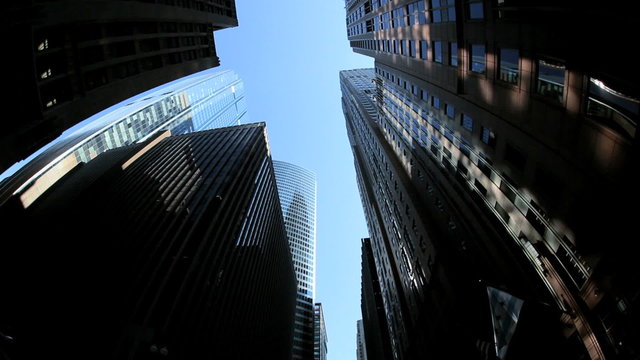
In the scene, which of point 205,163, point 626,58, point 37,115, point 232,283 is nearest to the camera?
point 626,58

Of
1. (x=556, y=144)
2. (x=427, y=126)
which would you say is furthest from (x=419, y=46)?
(x=556, y=144)

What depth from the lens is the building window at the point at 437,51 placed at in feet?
104

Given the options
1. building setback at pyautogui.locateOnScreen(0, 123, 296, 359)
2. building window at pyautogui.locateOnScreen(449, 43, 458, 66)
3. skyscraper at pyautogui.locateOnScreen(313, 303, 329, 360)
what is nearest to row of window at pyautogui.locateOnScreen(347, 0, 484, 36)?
building window at pyautogui.locateOnScreen(449, 43, 458, 66)

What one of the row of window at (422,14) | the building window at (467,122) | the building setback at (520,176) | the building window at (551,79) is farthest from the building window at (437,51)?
the building window at (551,79)

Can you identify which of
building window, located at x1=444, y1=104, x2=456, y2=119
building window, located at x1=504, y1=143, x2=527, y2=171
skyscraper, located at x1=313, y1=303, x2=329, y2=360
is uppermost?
building window, located at x1=444, y1=104, x2=456, y2=119

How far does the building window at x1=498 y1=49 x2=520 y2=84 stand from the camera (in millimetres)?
20422

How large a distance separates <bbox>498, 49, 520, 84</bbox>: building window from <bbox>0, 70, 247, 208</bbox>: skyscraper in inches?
2500

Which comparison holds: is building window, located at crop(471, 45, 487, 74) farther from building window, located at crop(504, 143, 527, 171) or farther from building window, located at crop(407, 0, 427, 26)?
building window, located at crop(407, 0, 427, 26)

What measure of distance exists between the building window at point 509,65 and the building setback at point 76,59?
27994 millimetres

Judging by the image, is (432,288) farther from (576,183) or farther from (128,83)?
A: (128,83)

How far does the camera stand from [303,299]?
14612 centimetres

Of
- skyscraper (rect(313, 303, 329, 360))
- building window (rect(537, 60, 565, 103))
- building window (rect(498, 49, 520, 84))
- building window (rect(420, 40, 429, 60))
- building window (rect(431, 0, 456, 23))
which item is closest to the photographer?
building window (rect(537, 60, 565, 103))

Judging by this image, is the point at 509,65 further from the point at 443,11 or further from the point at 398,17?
the point at 398,17

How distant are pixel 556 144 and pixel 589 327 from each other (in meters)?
9.98
